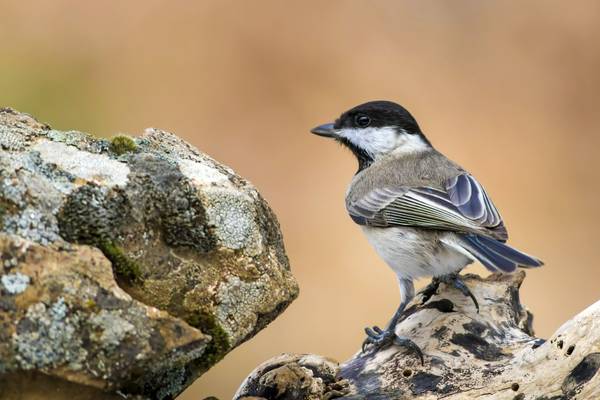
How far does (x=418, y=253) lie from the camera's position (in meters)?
4.21

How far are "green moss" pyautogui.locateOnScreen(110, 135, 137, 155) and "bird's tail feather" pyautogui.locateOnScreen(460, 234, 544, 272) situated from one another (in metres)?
1.53

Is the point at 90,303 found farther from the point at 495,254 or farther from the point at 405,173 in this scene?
the point at 405,173

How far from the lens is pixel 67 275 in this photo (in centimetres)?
244

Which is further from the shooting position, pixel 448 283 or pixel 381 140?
pixel 381 140

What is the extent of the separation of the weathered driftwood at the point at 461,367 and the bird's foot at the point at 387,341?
25mm

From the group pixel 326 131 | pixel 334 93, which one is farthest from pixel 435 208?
pixel 334 93

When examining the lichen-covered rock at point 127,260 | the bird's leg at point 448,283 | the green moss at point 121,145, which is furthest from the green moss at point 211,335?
the bird's leg at point 448,283

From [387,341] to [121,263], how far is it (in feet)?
4.09

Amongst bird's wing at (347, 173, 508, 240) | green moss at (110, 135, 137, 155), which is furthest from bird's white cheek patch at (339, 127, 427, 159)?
green moss at (110, 135, 137, 155)

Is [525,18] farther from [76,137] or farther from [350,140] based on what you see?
[76,137]

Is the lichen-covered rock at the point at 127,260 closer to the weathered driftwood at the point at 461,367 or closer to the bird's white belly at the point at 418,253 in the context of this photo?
the weathered driftwood at the point at 461,367

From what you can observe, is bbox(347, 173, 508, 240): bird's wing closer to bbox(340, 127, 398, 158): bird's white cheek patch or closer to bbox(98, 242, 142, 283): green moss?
bbox(340, 127, 398, 158): bird's white cheek patch

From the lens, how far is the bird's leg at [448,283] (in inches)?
149

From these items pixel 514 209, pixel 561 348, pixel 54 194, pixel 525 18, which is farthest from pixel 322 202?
pixel 54 194
